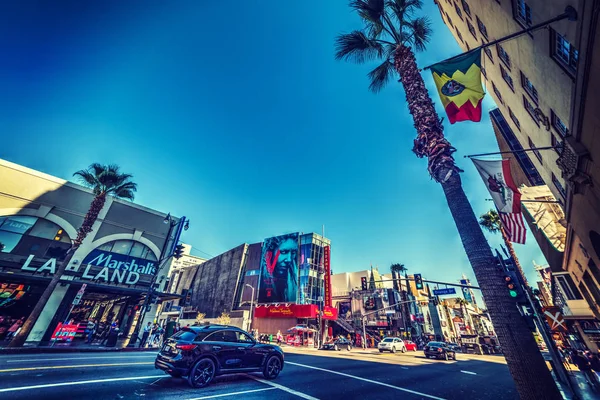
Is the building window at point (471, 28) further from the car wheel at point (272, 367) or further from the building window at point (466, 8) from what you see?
the car wheel at point (272, 367)

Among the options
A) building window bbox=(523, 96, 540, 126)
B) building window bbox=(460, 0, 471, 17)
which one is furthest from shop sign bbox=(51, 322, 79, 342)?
building window bbox=(460, 0, 471, 17)

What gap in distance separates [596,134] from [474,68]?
4.02 meters

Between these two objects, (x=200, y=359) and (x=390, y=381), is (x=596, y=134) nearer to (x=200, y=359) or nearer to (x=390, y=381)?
(x=390, y=381)

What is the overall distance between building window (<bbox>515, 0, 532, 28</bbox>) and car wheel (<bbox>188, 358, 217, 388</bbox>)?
57.7 ft

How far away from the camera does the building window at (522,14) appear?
31.8 feet

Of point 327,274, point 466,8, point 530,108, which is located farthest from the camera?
point 327,274

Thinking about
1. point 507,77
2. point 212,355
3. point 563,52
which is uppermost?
point 507,77

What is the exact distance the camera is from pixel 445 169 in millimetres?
7582

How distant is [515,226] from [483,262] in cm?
683

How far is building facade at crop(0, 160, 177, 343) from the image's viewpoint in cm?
1845

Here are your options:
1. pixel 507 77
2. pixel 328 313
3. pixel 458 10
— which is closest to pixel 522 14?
pixel 507 77

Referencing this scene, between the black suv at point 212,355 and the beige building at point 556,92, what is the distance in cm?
1325

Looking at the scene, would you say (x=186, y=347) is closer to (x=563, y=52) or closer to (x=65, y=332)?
(x=563, y=52)

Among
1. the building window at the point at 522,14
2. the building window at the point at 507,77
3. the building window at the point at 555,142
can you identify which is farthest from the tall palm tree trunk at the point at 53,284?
the building window at the point at 507,77
